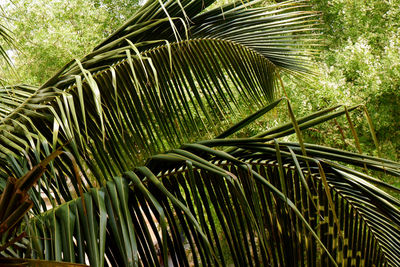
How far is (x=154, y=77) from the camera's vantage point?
183 centimetres

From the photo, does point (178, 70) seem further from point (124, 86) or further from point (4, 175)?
point (4, 175)

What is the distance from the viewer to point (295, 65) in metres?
2.36

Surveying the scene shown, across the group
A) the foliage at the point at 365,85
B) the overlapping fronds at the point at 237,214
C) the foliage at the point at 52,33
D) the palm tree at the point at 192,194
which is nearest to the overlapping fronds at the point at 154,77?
the palm tree at the point at 192,194

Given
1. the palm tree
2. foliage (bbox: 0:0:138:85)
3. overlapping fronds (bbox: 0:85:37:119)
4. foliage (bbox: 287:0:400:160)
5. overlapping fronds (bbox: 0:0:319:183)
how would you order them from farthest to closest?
foliage (bbox: 0:0:138:85) → foliage (bbox: 287:0:400:160) → overlapping fronds (bbox: 0:85:37:119) → overlapping fronds (bbox: 0:0:319:183) → the palm tree

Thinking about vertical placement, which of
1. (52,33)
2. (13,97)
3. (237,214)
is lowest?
(237,214)

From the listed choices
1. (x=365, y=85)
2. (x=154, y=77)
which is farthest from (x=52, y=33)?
(x=154, y=77)

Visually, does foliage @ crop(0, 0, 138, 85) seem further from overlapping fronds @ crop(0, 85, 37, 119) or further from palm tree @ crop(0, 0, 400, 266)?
palm tree @ crop(0, 0, 400, 266)

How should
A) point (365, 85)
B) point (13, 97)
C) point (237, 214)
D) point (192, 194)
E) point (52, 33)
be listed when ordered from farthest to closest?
point (52, 33) < point (365, 85) < point (13, 97) < point (237, 214) < point (192, 194)

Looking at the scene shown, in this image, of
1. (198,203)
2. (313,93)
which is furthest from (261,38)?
(313,93)

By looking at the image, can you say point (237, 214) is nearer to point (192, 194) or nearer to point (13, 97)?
point (192, 194)

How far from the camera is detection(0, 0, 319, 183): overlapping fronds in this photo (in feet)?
5.31

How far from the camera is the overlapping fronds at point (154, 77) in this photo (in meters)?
1.62

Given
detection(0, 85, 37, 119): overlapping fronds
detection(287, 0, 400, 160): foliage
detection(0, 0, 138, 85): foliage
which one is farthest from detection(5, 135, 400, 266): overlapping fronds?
detection(0, 0, 138, 85): foliage

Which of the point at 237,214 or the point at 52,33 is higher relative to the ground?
the point at 52,33
